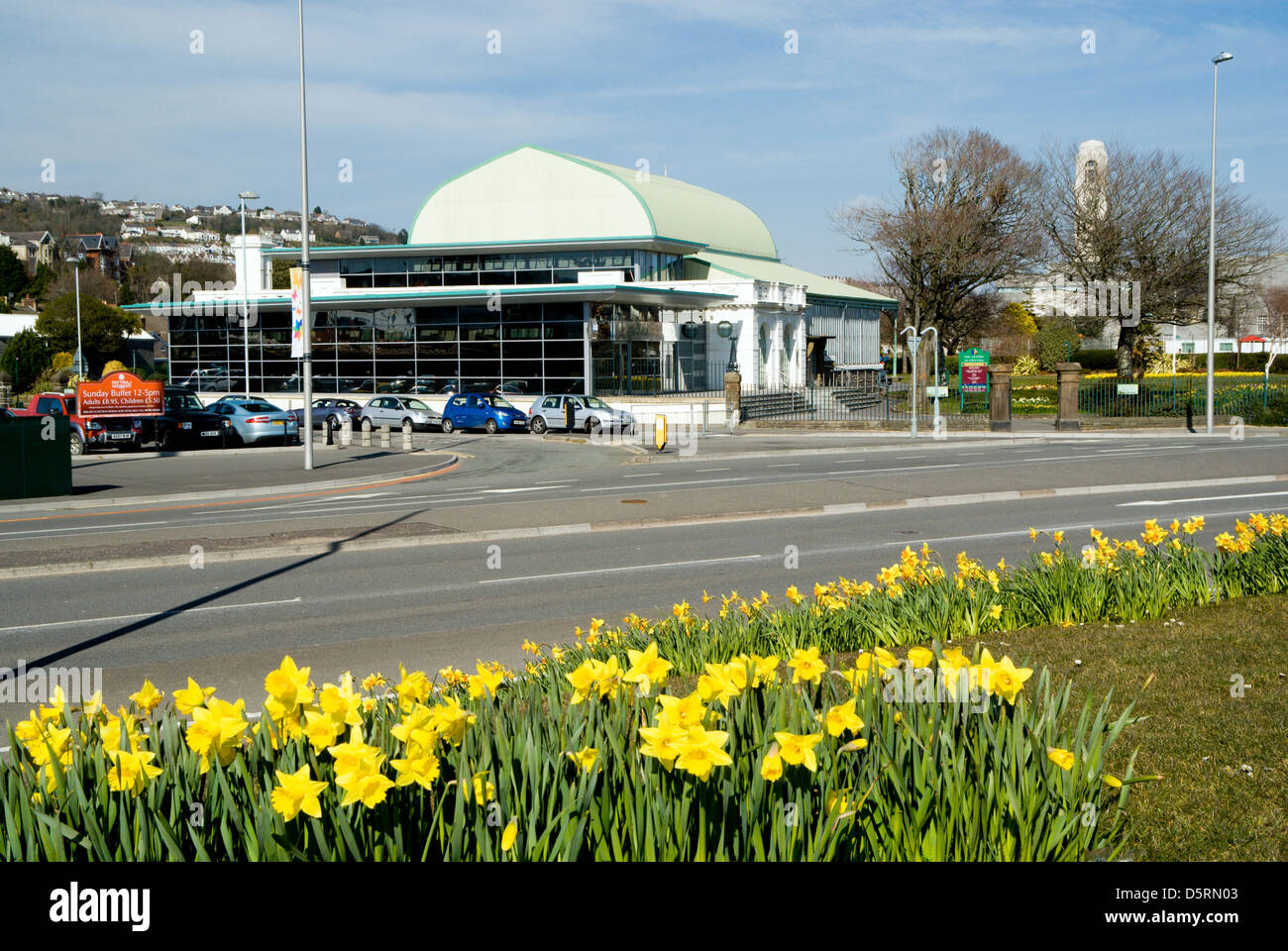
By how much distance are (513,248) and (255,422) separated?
28028 mm

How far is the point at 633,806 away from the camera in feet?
11.6

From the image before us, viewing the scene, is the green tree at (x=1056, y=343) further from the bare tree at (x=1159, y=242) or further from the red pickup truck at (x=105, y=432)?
the red pickup truck at (x=105, y=432)

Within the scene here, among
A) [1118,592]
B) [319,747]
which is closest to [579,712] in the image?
[319,747]

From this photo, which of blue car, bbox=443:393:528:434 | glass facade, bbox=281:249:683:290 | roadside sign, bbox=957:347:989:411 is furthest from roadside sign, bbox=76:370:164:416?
roadside sign, bbox=957:347:989:411

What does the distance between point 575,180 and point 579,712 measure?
62.0 meters

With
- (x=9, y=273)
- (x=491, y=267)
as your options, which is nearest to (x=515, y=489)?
(x=491, y=267)

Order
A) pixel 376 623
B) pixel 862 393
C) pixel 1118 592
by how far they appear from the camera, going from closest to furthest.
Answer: pixel 1118 592 < pixel 376 623 < pixel 862 393

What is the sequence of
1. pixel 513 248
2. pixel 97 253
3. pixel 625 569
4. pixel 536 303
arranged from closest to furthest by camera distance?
pixel 625 569, pixel 536 303, pixel 513 248, pixel 97 253

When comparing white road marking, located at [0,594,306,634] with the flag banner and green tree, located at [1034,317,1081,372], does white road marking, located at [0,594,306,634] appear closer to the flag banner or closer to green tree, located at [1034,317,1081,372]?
the flag banner

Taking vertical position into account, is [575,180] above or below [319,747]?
above

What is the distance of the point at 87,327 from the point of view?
8131cm

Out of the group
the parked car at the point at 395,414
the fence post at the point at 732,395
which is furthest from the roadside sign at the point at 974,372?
the parked car at the point at 395,414

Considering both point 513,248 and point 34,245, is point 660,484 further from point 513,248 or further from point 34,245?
point 34,245
